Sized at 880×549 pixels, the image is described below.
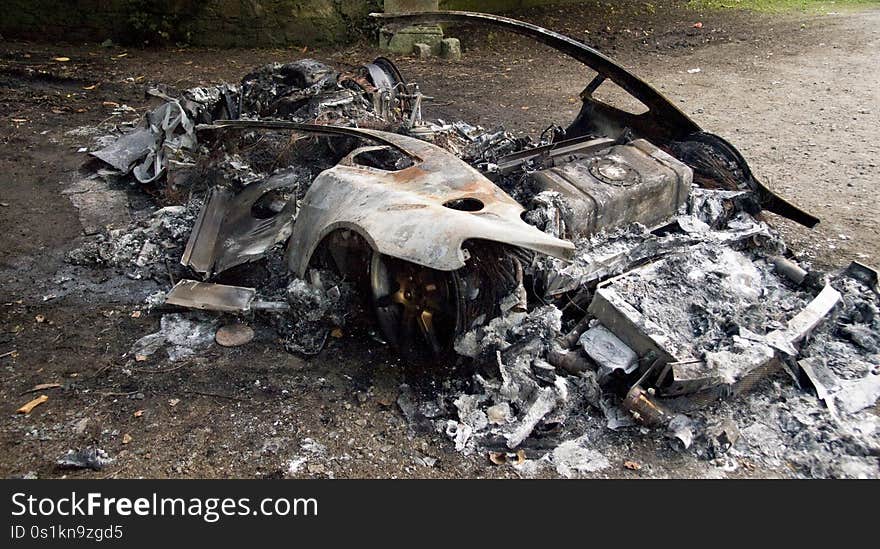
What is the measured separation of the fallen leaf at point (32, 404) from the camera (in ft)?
10.6

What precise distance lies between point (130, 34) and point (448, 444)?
933cm

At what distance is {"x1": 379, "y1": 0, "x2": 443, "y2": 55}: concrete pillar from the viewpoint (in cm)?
1000

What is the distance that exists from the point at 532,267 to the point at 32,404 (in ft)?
8.79

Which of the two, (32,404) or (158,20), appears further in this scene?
(158,20)

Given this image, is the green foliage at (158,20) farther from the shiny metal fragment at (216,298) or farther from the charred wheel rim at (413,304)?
the charred wheel rim at (413,304)

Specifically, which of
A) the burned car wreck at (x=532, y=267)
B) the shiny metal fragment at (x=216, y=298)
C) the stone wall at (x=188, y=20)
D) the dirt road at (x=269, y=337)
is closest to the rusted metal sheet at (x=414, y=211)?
the burned car wreck at (x=532, y=267)

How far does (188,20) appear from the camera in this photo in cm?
974

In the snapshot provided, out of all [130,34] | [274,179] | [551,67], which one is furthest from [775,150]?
[130,34]

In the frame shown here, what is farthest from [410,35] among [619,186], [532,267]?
[532,267]

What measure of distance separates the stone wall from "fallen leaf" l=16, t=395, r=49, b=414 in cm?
789

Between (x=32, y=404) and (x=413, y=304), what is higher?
(x=413, y=304)

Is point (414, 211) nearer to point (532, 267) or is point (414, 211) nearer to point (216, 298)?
point (532, 267)

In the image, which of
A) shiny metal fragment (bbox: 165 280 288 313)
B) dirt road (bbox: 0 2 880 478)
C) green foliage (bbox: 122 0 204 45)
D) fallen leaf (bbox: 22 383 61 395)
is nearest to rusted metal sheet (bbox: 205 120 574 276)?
shiny metal fragment (bbox: 165 280 288 313)

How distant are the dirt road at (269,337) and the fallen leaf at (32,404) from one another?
35 mm
